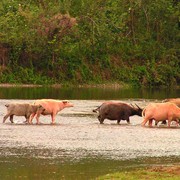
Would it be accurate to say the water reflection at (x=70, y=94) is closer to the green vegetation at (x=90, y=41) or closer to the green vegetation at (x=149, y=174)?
the green vegetation at (x=90, y=41)

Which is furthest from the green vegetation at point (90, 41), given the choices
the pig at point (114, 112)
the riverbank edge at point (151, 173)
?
the riverbank edge at point (151, 173)

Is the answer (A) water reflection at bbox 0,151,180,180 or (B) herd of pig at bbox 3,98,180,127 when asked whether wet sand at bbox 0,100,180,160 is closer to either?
(B) herd of pig at bbox 3,98,180,127

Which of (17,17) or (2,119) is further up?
(17,17)

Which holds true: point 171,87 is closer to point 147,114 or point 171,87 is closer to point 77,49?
point 77,49

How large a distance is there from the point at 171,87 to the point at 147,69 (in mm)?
2904

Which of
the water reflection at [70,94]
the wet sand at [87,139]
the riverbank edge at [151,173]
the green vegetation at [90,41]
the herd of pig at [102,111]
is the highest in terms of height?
the green vegetation at [90,41]

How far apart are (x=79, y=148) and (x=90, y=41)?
50.3 meters

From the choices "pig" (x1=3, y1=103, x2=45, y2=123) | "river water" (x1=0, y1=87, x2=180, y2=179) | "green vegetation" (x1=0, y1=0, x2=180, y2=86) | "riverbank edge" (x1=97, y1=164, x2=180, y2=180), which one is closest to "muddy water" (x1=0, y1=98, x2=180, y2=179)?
"river water" (x1=0, y1=87, x2=180, y2=179)

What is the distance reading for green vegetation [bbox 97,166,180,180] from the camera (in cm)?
1689

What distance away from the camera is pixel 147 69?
72312mm

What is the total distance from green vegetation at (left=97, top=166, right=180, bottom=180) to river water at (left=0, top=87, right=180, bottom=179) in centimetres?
68

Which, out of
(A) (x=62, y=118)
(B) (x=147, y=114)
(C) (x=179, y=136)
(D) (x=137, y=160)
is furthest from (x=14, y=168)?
(A) (x=62, y=118)

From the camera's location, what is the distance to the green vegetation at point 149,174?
16.9m

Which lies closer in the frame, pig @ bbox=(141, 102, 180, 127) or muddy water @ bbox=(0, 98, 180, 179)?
muddy water @ bbox=(0, 98, 180, 179)
